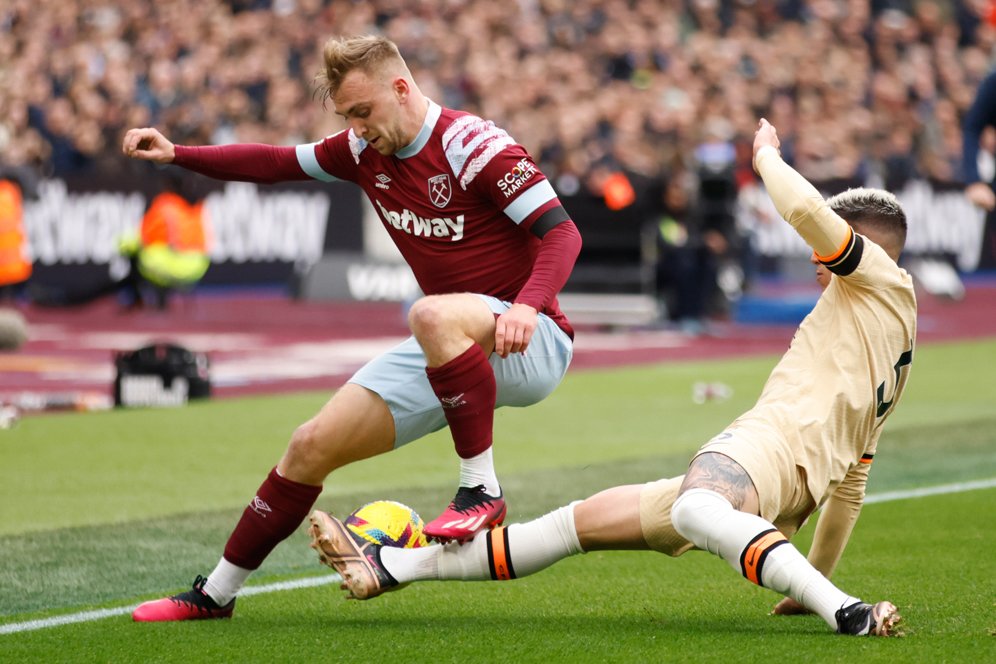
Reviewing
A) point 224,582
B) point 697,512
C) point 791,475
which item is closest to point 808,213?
point 791,475

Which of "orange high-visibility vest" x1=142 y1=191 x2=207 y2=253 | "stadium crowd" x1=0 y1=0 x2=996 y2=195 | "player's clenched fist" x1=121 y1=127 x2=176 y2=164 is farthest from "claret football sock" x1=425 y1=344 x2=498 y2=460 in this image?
"stadium crowd" x1=0 y1=0 x2=996 y2=195

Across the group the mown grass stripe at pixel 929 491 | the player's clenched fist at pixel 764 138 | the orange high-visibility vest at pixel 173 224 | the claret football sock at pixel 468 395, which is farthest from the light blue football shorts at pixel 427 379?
the orange high-visibility vest at pixel 173 224

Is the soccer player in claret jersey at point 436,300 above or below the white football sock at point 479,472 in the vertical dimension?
above

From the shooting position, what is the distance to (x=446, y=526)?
5.27 m

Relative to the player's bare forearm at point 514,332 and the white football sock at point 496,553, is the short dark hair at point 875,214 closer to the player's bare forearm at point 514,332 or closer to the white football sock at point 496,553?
the player's bare forearm at point 514,332

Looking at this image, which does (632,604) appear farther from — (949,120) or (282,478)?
(949,120)

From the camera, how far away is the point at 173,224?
20.8m

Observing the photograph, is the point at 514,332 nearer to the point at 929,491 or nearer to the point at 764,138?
the point at 764,138

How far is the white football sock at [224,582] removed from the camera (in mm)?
5582

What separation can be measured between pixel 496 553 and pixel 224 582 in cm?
99

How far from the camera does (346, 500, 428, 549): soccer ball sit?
220 inches

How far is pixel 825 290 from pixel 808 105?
21.2 meters

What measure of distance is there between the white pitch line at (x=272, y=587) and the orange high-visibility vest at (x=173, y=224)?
13877 mm

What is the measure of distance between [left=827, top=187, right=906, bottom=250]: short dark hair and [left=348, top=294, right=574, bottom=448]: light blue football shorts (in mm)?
1099
